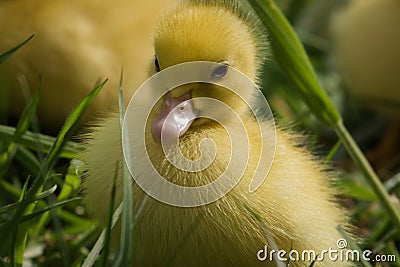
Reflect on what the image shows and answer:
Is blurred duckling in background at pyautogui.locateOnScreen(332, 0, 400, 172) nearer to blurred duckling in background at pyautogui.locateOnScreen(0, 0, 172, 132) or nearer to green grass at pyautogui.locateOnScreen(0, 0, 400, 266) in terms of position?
green grass at pyautogui.locateOnScreen(0, 0, 400, 266)

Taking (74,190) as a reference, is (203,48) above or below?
above

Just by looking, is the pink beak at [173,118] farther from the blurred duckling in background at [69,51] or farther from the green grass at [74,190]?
the blurred duckling in background at [69,51]

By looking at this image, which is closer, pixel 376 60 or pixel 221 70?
pixel 221 70

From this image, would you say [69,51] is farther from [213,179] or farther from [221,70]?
[213,179]

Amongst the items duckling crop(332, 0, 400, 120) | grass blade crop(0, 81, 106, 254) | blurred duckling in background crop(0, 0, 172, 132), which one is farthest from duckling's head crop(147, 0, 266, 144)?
duckling crop(332, 0, 400, 120)

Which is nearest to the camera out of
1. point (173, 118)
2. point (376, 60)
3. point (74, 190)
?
point (173, 118)

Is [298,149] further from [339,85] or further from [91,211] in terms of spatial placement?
[339,85]

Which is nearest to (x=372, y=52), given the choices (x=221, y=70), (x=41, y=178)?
(x=221, y=70)
